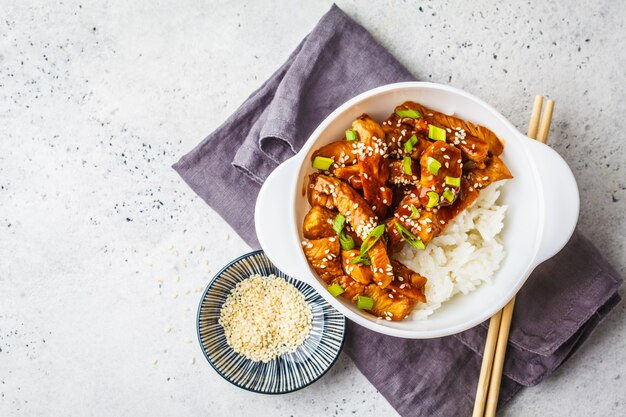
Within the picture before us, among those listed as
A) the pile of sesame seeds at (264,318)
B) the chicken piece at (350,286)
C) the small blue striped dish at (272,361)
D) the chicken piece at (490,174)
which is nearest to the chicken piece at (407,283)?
the chicken piece at (350,286)

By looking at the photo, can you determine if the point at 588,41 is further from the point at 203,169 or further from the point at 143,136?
the point at 143,136

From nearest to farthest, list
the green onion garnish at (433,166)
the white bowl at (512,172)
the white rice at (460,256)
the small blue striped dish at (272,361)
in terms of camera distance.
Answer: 1. the green onion garnish at (433,166)
2. the white bowl at (512,172)
3. the white rice at (460,256)
4. the small blue striped dish at (272,361)

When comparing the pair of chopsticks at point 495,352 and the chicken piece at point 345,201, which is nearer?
the chicken piece at point 345,201

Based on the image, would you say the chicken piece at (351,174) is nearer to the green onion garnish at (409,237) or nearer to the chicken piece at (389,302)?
the green onion garnish at (409,237)

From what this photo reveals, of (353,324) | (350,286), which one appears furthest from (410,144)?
(353,324)

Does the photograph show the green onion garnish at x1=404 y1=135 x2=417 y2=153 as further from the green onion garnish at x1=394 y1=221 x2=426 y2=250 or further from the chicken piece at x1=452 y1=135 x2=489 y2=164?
the green onion garnish at x1=394 y1=221 x2=426 y2=250
